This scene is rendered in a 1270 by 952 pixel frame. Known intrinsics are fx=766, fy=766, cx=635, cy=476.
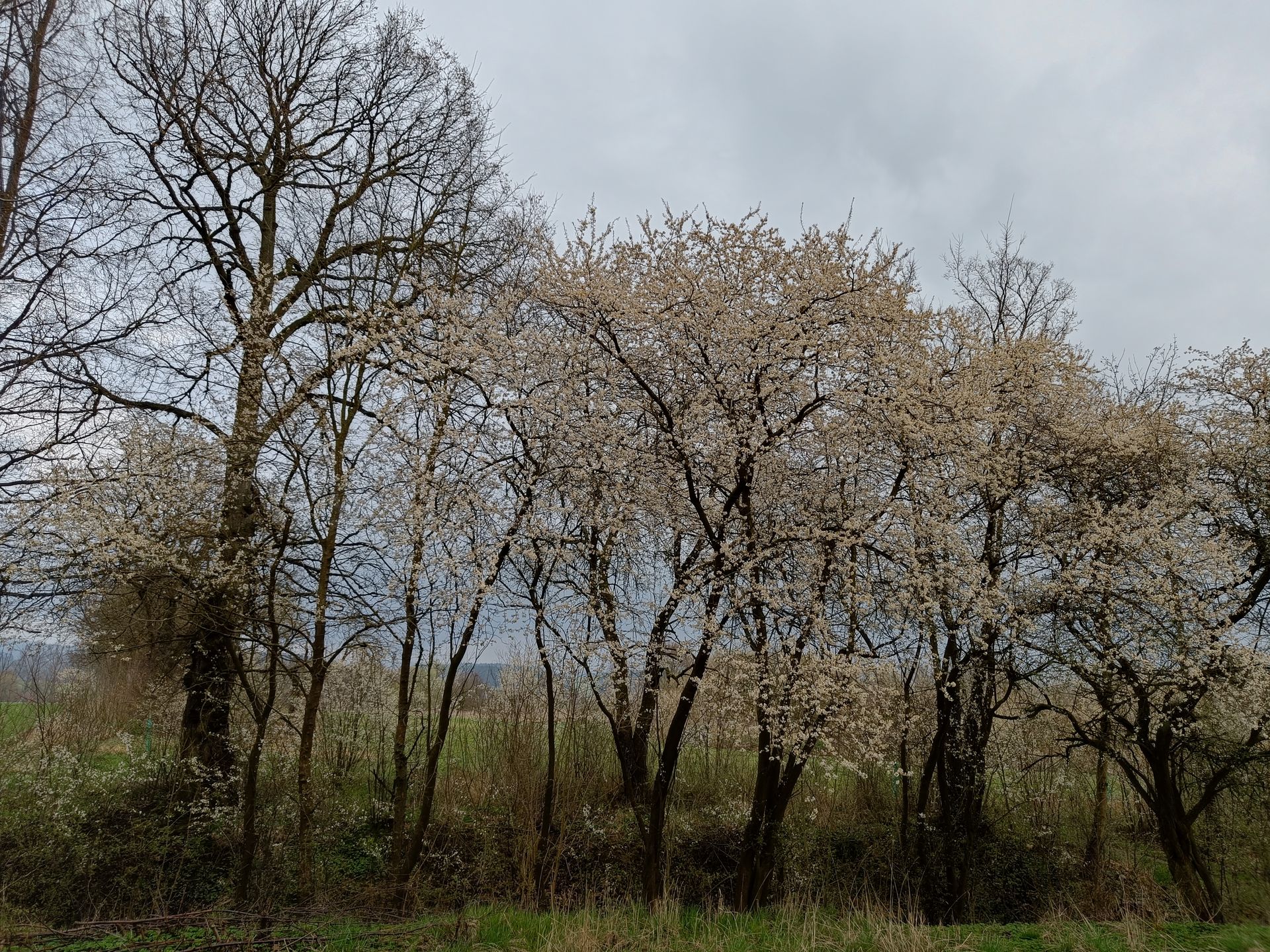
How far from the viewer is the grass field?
4742 millimetres

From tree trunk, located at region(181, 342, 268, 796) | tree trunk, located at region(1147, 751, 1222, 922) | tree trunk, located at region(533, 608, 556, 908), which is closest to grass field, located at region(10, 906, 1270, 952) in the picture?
tree trunk, located at region(533, 608, 556, 908)

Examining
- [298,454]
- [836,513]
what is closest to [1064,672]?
[836,513]

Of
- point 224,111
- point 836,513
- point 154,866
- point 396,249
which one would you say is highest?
point 224,111

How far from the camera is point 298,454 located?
742cm

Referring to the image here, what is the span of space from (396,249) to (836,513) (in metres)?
6.16

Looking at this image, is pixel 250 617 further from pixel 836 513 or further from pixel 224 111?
pixel 224 111

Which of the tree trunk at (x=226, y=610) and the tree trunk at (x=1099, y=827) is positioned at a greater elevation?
the tree trunk at (x=226, y=610)

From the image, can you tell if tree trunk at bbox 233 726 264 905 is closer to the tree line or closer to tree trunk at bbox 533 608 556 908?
the tree line

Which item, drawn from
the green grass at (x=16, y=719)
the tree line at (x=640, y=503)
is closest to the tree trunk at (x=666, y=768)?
the tree line at (x=640, y=503)

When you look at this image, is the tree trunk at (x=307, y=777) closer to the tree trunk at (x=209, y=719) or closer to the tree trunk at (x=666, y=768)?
the tree trunk at (x=209, y=719)

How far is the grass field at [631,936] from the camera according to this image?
15.6ft

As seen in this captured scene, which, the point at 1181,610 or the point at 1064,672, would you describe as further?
the point at 1064,672

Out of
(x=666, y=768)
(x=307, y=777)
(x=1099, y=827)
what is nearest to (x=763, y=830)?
(x=666, y=768)

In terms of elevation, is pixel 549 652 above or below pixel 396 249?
below
